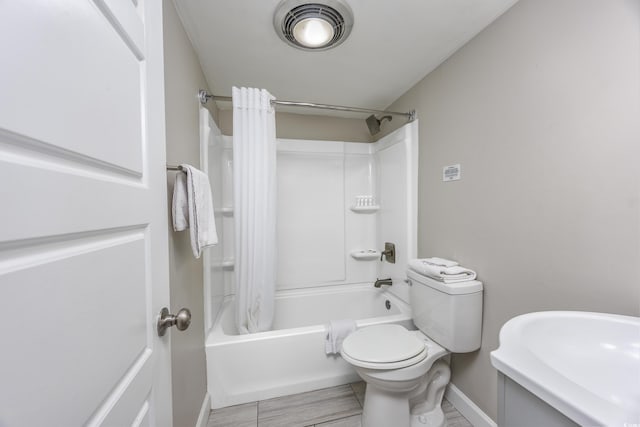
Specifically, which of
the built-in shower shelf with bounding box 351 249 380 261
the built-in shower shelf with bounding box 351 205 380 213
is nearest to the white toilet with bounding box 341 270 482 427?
the built-in shower shelf with bounding box 351 249 380 261

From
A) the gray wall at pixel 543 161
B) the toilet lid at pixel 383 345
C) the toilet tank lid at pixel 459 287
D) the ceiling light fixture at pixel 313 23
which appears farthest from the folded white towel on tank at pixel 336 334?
Answer: the ceiling light fixture at pixel 313 23

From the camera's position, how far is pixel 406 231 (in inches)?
74.8

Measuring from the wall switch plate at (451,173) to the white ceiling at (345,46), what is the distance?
713 millimetres

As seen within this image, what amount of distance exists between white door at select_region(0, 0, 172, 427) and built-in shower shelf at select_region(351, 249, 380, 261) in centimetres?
186

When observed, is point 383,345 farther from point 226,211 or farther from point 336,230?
point 226,211

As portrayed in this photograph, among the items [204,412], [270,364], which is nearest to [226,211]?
[270,364]

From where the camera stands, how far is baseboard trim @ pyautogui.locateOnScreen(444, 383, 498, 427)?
129 centimetres

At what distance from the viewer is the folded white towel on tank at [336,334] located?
5.08 feet

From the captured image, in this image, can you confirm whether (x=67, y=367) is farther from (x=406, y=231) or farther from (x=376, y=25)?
(x=406, y=231)

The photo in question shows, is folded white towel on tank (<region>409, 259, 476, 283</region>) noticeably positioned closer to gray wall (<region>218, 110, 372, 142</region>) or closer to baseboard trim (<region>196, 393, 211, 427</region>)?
baseboard trim (<region>196, 393, 211, 427</region>)

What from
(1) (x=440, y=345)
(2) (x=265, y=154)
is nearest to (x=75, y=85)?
(2) (x=265, y=154)

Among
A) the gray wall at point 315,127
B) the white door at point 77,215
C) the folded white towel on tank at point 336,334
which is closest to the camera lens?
the white door at point 77,215

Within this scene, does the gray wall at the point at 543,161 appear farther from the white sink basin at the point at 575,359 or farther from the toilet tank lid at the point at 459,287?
the white sink basin at the point at 575,359

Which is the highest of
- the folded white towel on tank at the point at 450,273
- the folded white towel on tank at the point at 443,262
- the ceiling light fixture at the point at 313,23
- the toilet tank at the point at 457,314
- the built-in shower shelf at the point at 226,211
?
the ceiling light fixture at the point at 313,23
